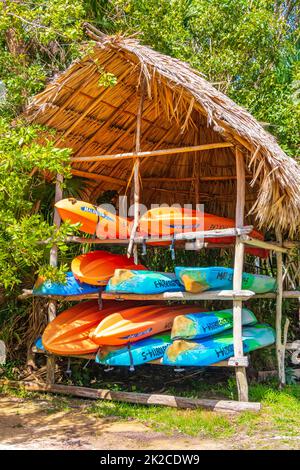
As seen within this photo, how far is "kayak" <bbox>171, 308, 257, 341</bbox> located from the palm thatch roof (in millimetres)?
1078

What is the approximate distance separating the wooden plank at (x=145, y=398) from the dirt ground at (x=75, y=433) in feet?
0.94

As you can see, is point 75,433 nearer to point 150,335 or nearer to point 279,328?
point 150,335

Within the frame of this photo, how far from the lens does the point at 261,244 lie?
20.9ft

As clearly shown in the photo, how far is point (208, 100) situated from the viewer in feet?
19.0

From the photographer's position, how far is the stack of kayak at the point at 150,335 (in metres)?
5.75

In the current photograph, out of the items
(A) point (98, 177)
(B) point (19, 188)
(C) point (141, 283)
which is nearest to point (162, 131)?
(A) point (98, 177)

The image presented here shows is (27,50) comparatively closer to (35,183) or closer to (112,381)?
(35,183)

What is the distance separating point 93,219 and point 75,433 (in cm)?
239

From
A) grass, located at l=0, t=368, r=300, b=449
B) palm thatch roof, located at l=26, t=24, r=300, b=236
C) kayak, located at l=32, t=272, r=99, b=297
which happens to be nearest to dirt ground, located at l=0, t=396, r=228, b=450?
grass, located at l=0, t=368, r=300, b=449

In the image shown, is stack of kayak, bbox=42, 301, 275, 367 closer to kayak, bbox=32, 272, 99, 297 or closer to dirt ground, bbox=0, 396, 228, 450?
kayak, bbox=32, 272, 99, 297

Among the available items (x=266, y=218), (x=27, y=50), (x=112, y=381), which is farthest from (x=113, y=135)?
(x=112, y=381)

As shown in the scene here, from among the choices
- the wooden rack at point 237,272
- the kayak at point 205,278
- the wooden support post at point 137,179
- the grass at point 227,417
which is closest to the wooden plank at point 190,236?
the wooden rack at point 237,272

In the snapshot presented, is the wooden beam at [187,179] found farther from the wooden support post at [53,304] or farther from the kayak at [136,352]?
the kayak at [136,352]

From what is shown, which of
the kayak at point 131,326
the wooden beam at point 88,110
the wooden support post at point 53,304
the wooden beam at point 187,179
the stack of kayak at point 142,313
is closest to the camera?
Result: the stack of kayak at point 142,313
